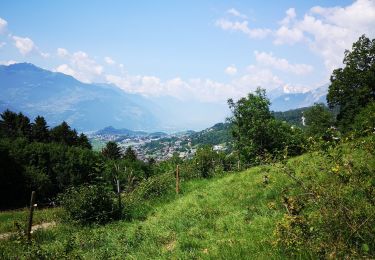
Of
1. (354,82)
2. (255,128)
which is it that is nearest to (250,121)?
(255,128)

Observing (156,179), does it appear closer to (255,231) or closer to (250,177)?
(250,177)

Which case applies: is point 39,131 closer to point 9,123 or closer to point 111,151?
point 9,123

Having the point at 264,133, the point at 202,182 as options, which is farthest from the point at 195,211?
the point at 264,133

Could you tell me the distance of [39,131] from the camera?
103312mm

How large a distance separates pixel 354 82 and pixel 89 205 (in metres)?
63.4

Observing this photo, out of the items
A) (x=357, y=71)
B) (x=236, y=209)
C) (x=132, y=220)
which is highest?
(x=357, y=71)

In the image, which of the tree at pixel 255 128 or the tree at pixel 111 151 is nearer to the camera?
the tree at pixel 255 128

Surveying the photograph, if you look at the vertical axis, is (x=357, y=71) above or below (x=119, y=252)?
above

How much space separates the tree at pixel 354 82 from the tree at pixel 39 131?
253 ft

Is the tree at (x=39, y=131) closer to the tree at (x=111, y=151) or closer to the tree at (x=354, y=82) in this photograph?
the tree at (x=111, y=151)

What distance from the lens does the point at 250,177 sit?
2156 cm

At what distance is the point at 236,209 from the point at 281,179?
9.59 feet

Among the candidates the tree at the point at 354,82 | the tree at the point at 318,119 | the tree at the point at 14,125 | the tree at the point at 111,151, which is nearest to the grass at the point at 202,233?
the tree at the point at 354,82

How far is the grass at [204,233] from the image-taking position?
31.9 feet
